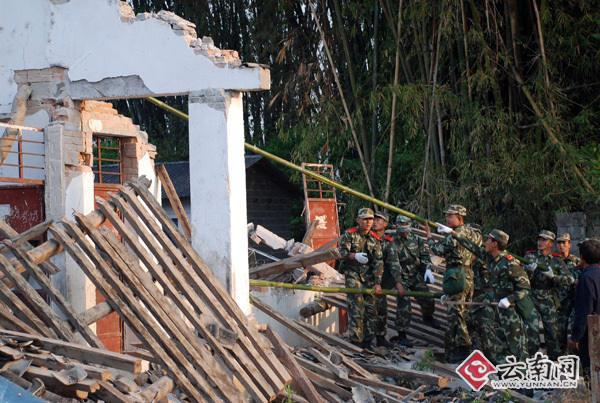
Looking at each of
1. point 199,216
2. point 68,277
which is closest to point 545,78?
point 199,216

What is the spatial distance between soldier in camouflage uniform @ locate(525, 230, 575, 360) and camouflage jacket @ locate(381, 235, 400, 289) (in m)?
1.69

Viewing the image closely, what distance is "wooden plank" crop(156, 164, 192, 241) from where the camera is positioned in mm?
10539

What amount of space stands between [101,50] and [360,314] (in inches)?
161

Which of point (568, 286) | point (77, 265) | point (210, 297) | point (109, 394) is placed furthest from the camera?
point (568, 286)

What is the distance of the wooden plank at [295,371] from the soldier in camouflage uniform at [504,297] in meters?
1.96

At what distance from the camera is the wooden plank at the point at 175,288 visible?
27.7 feet

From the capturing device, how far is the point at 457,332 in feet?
36.1

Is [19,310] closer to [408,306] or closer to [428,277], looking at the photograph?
[428,277]

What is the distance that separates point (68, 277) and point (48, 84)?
1.89 meters

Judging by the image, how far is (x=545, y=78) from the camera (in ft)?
47.0

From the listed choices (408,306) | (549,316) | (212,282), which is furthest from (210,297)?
(549,316)

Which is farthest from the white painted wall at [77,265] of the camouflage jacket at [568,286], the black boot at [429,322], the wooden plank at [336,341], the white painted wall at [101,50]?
the camouflage jacket at [568,286]

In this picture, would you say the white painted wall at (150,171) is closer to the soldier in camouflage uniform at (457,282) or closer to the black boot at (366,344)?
the black boot at (366,344)

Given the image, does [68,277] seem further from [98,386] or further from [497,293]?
[497,293]
